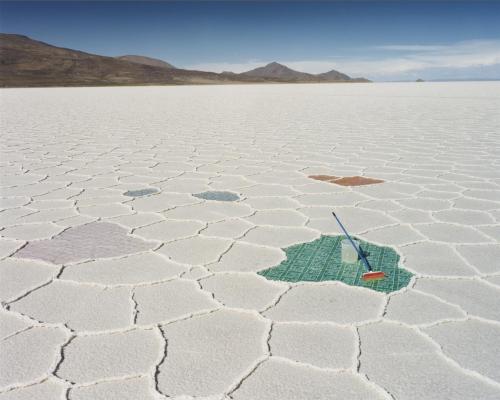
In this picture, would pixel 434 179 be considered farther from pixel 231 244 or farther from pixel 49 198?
pixel 49 198

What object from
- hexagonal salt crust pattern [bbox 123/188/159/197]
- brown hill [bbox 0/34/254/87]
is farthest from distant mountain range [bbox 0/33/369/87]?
hexagonal salt crust pattern [bbox 123/188/159/197]

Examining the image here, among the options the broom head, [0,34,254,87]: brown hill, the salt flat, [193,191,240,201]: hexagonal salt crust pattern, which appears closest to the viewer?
the salt flat

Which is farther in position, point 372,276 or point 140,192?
point 140,192

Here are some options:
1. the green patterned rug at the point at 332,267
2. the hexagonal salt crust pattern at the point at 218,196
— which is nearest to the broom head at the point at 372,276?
the green patterned rug at the point at 332,267

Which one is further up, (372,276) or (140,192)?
(372,276)

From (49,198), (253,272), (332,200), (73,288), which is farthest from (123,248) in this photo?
(332,200)

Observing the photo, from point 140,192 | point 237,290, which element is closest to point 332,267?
point 237,290

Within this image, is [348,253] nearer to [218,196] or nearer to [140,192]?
[218,196]

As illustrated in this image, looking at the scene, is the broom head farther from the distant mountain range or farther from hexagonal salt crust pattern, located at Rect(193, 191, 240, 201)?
the distant mountain range
